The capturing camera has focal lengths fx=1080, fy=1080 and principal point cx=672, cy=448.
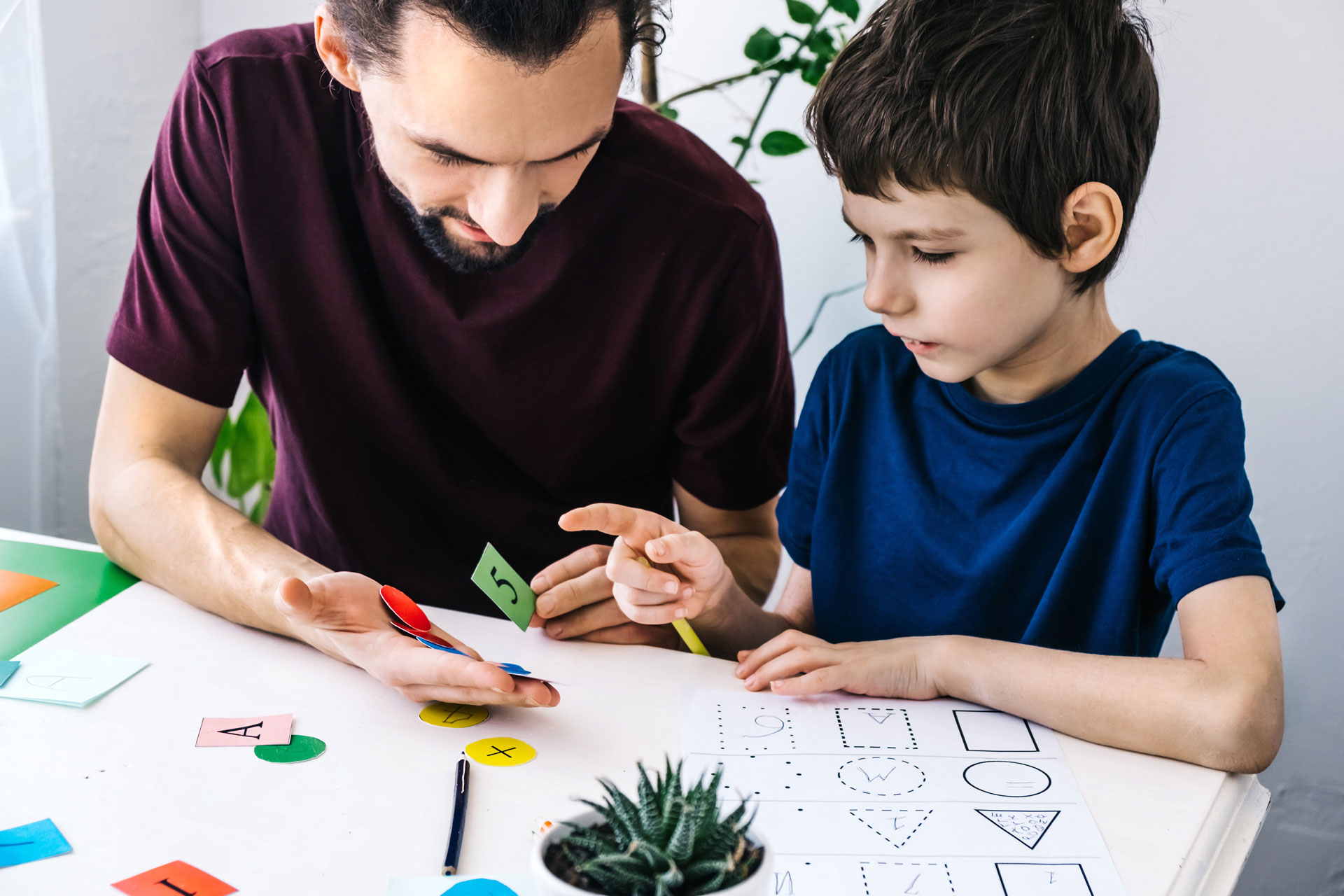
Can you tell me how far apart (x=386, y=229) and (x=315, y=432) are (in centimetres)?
26

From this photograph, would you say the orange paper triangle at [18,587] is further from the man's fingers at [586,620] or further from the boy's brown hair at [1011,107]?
the boy's brown hair at [1011,107]

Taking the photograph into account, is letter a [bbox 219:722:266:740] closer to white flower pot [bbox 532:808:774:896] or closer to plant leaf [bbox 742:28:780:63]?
white flower pot [bbox 532:808:774:896]

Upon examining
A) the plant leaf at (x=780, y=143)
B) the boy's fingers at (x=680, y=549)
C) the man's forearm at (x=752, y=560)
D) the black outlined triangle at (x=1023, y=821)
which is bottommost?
the man's forearm at (x=752, y=560)

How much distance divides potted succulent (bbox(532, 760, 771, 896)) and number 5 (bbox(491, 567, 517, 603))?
17.4 inches

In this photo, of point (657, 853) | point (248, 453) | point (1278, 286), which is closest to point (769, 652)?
point (657, 853)

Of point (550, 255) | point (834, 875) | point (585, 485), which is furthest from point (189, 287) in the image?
point (834, 875)

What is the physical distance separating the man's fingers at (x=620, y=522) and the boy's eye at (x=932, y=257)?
344mm

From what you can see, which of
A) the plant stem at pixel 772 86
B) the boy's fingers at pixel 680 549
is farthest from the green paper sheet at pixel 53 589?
the plant stem at pixel 772 86

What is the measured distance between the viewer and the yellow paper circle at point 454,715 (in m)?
0.86

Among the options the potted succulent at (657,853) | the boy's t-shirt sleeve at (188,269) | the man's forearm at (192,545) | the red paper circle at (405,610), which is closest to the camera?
the potted succulent at (657,853)

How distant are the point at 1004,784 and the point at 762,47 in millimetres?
1334

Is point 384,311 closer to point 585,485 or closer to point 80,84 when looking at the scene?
point 585,485

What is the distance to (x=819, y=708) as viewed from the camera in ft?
2.96

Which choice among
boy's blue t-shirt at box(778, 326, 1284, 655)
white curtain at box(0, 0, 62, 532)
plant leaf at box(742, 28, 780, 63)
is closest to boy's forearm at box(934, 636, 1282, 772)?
boy's blue t-shirt at box(778, 326, 1284, 655)
